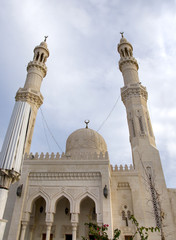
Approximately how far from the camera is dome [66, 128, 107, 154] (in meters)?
18.0

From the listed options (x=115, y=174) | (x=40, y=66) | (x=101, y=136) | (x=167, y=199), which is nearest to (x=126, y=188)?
(x=115, y=174)

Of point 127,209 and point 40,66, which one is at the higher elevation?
point 40,66

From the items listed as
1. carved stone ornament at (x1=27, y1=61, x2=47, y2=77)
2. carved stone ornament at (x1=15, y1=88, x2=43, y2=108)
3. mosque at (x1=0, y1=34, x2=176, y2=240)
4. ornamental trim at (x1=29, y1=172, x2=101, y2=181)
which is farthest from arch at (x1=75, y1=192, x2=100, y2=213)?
carved stone ornament at (x1=27, y1=61, x2=47, y2=77)

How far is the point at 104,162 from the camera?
13906 mm

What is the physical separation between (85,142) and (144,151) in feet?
17.6

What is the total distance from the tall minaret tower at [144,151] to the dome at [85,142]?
316 centimetres

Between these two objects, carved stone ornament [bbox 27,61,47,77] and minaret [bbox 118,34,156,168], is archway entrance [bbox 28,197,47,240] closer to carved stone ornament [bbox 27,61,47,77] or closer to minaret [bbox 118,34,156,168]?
minaret [bbox 118,34,156,168]

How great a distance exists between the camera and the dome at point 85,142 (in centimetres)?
1798

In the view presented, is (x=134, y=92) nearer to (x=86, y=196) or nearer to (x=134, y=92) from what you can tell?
(x=134, y=92)

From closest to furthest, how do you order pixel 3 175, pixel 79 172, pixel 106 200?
1. pixel 3 175
2. pixel 106 200
3. pixel 79 172

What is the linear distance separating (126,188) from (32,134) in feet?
33.3

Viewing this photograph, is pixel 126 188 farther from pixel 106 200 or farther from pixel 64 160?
pixel 64 160

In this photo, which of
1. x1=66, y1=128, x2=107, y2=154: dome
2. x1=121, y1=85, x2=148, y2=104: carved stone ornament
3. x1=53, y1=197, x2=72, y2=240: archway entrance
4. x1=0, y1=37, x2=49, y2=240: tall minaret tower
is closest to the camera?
x1=0, y1=37, x2=49, y2=240: tall minaret tower

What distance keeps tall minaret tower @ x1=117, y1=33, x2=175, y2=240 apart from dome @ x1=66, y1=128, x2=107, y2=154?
3.16 metres
